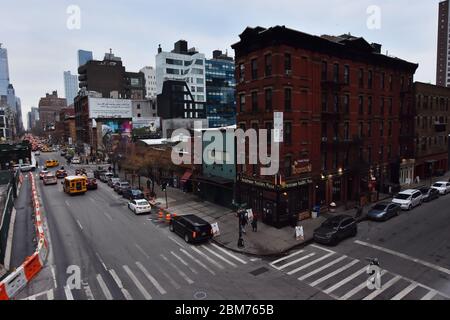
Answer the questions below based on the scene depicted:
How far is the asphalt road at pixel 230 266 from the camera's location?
14328 millimetres

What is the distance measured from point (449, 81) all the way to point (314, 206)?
571 ft

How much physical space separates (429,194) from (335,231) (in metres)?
18.5

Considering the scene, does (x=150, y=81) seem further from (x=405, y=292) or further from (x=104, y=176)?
(x=405, y=292)

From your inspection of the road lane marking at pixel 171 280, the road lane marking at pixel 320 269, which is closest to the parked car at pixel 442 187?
the road lane marking at pixel 320 269

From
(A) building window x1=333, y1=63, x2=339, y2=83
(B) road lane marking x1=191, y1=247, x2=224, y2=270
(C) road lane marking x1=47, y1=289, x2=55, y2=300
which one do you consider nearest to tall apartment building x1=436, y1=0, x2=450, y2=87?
(A) building window x1=333, y1=63, x2=339, y2=83

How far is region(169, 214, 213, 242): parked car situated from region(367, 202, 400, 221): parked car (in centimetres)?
1438

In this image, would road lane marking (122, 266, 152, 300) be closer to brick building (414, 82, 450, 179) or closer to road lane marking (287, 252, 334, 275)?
road lane marking (287, 252, 334, 275)

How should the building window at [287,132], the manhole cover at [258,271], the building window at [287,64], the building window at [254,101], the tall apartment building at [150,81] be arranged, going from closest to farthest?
the manhole cover at [258,271], the building window at [287,64], the building window at [287,132], the building window at [254,101], the tall apartment building at [150,81]

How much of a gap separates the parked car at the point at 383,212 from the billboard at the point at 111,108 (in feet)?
251

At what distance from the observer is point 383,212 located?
83.9 ft

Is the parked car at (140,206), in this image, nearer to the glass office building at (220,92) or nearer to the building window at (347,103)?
the building window at (347,103)

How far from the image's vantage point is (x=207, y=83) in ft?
372
